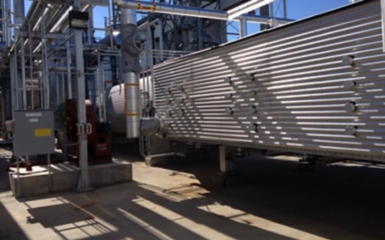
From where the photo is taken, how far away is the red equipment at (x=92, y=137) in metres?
9.87

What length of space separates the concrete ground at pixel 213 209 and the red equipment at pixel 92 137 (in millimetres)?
1168

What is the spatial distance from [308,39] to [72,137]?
6920mm

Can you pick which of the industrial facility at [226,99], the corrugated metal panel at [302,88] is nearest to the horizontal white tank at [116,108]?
the industrial facility at [226,99]

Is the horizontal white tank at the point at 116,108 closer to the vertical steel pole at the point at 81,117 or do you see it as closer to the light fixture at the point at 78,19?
the vertical steel pole at the point at 81,117

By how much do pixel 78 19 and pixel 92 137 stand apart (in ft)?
10.1

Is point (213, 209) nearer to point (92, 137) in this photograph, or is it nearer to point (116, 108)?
point (92, 137)

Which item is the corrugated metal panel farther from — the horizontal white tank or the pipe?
the horizontal white tank

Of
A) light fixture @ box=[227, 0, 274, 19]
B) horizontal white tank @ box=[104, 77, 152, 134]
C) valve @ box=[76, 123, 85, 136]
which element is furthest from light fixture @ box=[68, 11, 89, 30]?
horizontal white tank @ box=[104, 77, 152, 134]

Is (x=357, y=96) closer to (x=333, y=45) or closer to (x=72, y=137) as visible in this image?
(x=333, y=45)

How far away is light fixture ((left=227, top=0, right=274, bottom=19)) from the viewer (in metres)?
8.77

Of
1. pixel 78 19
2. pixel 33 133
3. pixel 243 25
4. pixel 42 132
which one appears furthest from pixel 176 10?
pixel 33 133

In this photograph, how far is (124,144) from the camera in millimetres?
16594

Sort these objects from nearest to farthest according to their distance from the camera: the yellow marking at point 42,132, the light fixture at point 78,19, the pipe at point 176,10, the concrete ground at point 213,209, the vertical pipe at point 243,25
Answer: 1. the concrete ground at point 213,209
2. the yellow marking at point 42,132
3. the pipe at point 176,10
4. the light fixture at point 78,19
5. the vertical pipe at point 243,25

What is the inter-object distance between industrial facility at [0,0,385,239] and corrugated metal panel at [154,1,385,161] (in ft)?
0.05
